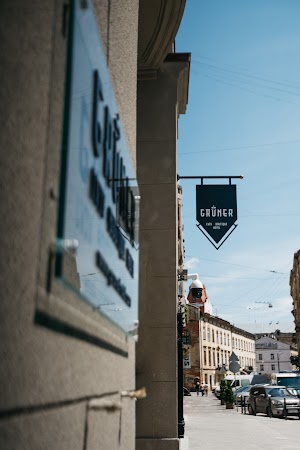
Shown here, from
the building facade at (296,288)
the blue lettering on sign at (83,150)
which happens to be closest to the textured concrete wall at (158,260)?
the blue lettering on sign at (83,150)

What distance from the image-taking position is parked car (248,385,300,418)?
22.1 m

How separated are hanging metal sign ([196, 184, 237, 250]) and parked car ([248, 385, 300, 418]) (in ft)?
44.4

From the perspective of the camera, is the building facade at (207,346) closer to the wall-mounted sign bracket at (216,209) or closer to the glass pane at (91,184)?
the wall-mounted sign bracket at (216,209)

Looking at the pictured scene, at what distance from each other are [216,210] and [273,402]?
14.9 m

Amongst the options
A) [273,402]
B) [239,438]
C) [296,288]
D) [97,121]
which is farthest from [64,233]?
[296,288]

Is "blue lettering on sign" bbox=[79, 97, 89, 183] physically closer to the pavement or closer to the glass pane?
the glass pane

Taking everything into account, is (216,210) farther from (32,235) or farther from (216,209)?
(32,235)

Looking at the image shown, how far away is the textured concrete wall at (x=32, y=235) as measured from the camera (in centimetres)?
97

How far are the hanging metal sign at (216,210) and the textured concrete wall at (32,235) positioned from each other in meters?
9.16

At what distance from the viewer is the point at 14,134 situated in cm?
102

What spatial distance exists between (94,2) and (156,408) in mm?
6659

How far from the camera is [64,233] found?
1.15 meters

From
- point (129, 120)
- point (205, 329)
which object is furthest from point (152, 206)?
point (205, 329)

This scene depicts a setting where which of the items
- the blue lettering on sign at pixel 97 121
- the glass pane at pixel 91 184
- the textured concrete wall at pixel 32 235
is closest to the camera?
the textured concrete wall at pixel 32 235
